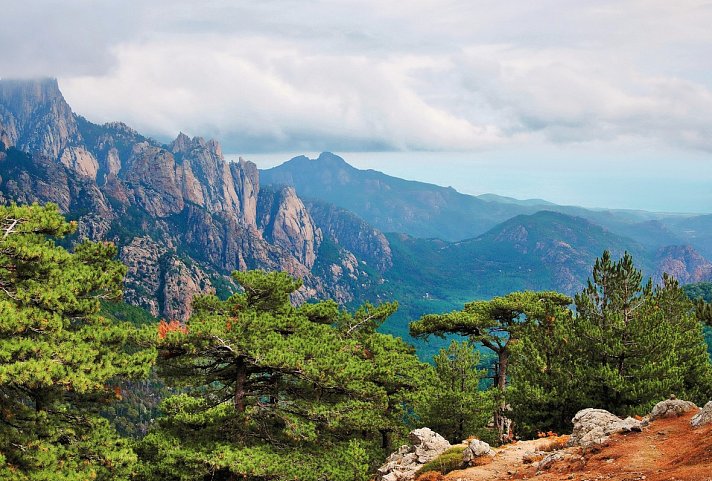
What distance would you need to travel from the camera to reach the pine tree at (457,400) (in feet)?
92.5

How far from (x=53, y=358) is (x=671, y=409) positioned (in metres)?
19.6

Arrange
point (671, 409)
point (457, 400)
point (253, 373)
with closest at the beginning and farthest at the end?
point (671, 409), point (253, 373), point (457, 400)

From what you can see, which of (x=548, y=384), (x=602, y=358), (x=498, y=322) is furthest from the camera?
(x=498, y=322)

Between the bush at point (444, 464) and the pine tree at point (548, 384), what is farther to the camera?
the pine tree at point (548, 384)

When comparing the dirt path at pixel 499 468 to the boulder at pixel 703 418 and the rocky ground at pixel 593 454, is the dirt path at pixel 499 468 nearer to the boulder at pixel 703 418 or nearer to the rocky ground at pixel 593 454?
the rocky ground at pixel 593 454

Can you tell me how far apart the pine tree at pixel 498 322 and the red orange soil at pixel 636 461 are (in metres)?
14.2

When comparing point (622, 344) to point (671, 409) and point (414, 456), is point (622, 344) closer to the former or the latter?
point (671, 409)

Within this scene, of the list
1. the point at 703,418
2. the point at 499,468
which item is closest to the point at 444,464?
the point at 499,468

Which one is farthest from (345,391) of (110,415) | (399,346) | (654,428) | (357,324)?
(110,415)

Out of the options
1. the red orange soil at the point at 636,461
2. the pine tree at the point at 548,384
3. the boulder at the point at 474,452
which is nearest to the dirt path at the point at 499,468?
the red orange soil at the point at 636,461

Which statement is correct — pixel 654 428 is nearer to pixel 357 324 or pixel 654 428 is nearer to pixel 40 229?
pixel 357 324

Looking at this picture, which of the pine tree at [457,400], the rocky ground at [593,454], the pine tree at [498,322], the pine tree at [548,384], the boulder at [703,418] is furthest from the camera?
the pine tree at [498,322]

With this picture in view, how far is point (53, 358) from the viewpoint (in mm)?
14789

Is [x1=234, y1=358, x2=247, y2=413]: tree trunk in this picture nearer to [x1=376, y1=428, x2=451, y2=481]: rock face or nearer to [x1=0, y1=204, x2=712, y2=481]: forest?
[x1=0, y1=204, x2=712, y2=481]: forest
